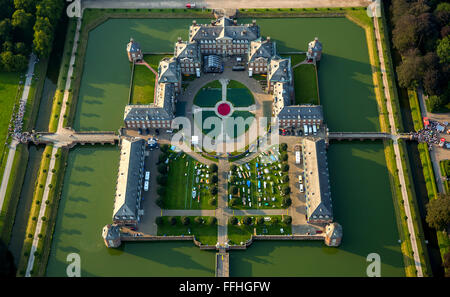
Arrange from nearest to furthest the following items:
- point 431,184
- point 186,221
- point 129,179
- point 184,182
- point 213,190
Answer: point 186,221 → point 129,179 → point 213,190 → point 431,184 → point 184,182

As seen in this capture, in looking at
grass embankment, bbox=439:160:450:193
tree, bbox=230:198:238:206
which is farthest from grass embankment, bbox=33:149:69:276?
grass embankment, bbox=439:160:450:193

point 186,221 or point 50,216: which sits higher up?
point 50,216

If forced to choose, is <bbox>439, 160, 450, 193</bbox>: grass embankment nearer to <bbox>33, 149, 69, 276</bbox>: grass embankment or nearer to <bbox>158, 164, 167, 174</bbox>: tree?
<bbox>158, 164, 167, 174</bbox>: tree

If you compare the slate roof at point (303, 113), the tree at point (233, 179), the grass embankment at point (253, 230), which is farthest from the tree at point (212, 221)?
the slate roof at point (303, 113)

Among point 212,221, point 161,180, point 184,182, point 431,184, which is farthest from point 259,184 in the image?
point 431,184

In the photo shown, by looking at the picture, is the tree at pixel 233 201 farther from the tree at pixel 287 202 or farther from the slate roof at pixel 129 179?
the slate roof at pixel 129 179

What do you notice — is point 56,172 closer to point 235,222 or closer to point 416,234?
point 235,222

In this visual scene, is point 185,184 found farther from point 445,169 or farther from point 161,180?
point 445,169
